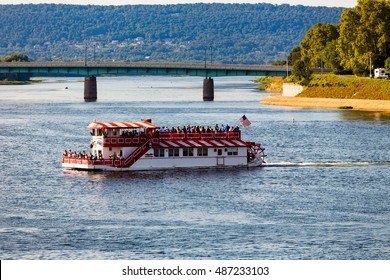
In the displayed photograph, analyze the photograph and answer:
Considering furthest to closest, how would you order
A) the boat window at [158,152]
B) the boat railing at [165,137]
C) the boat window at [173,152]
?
the boat window at [173,152] < the boat window at [158,152] < the boat railing at [165,137]

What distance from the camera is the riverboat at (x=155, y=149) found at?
108250 millimetres

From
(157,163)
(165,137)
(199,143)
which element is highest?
(165,137)

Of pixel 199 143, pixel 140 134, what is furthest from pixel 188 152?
pixel 140 134

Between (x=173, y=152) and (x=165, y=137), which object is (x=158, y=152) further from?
(x=165, y=137)

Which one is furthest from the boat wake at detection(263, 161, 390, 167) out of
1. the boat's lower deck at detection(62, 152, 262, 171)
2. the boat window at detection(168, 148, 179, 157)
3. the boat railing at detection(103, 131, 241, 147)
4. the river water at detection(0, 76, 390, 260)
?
the boat window at detection(168, 148, 179, 157)

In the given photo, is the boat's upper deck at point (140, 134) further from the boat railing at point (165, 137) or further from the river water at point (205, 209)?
the river water at point (205, 209)

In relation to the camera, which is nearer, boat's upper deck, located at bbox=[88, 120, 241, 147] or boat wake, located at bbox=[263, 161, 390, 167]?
boat's upper deck, located at bbox=[88, 120, 241, 147]

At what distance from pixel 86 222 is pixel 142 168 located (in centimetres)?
2640

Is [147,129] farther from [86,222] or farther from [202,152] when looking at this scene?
[86,222]

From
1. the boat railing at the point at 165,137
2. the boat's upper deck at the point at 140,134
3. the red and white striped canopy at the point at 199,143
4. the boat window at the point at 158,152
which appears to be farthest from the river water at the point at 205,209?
the boat's upper deck at the point at 140,134

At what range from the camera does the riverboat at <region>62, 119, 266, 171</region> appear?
108250mm

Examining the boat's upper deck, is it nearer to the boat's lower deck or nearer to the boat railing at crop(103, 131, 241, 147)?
the boat railing at crop(103, 131, 241, 147)

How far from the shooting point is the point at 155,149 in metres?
109

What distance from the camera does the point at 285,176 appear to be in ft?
354
